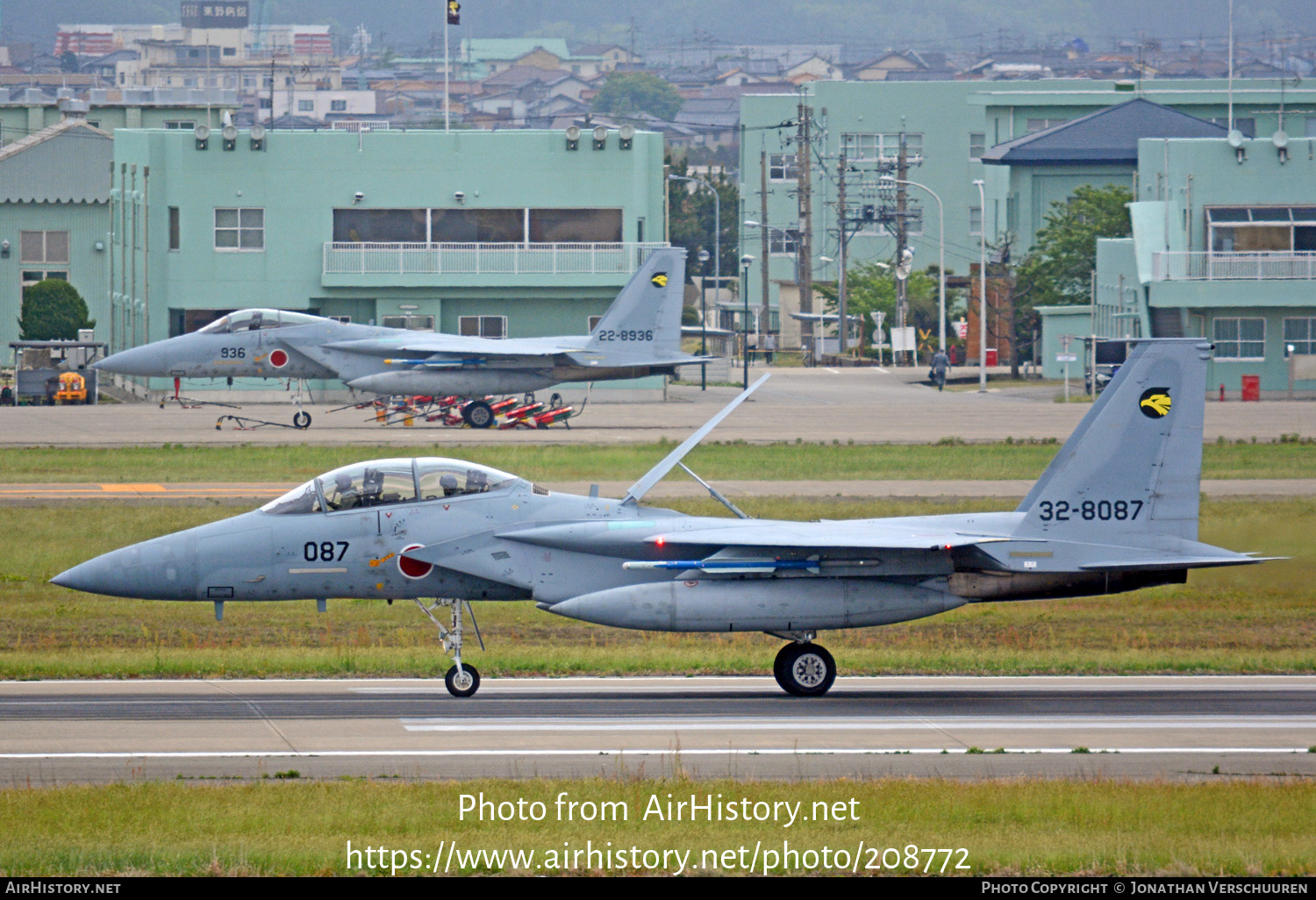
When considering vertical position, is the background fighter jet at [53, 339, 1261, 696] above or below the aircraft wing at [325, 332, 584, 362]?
below

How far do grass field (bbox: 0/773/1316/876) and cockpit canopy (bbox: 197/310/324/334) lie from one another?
3607cm

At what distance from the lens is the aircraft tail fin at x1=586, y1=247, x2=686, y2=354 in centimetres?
4722

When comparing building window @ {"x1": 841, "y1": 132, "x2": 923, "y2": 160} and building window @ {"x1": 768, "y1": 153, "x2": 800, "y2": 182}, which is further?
building window @ {"x1": 768, "y1": 153, "x2": 800, "y2": 182}

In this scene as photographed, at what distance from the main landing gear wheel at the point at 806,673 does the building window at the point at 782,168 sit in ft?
359

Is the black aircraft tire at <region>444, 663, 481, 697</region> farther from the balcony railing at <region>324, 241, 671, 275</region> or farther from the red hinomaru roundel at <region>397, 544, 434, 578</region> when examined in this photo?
the balcony railing at <region>324, 241, 671, 275</region>

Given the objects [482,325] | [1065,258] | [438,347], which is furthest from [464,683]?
[1065,258]

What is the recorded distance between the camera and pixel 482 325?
63.9 m

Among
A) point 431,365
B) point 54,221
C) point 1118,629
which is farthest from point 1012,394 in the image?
point 54,221

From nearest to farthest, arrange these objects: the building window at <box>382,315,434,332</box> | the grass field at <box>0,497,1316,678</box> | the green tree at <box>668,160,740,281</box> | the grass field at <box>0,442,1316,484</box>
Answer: the grass field at <box>0,497,1316,678</box>, the grass field at <box>0,442,1316,484</box>, the building window at <box>382,315,434,332</box>, the green tree at <box>668,160,740,281</box>

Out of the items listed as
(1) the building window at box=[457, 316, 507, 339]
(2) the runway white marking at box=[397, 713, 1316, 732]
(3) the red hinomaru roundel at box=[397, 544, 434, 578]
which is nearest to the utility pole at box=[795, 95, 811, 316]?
A: (1) the building window at box=[457, 316, 507, 339]

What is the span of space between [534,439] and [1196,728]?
96.7ft

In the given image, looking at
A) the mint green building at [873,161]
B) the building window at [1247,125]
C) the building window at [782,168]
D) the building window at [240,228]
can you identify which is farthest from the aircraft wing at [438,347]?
the building window at [782,168]

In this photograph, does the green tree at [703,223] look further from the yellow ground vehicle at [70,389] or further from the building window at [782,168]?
the yellow ground vehicle at [70,389]

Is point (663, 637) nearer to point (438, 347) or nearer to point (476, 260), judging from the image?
point (438, 347)
